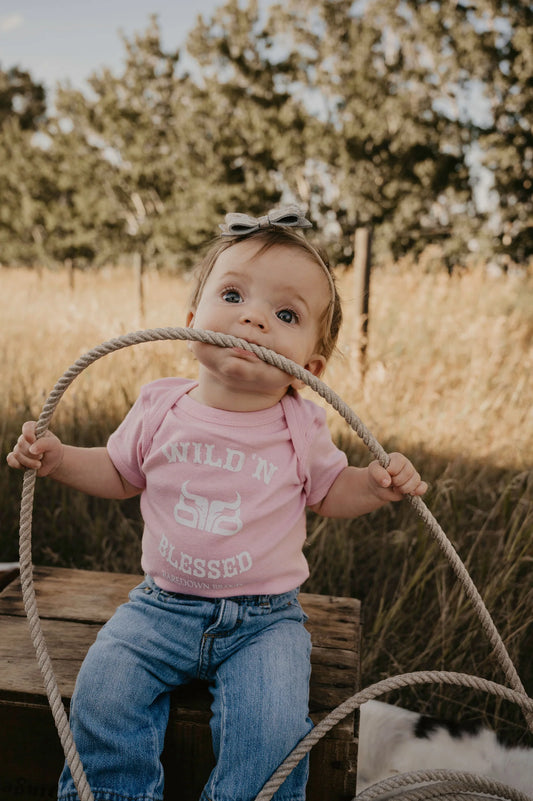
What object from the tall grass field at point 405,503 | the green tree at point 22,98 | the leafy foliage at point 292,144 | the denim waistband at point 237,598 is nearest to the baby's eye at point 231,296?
the denim waistband at point 237,598

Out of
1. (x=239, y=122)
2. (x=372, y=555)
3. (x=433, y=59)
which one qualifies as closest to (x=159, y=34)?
Answer: (x=239, y=122)

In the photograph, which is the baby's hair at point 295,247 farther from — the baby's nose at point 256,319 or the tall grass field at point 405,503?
the tall grass field at point 405,503

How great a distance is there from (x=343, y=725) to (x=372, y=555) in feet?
3.32

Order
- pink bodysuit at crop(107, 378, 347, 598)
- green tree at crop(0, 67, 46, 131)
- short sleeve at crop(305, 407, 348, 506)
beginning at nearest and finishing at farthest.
Result: pink bodysuit at crop(107, 378, 347, 598) → short sleeve at crop(305, 407, 348, 506) → green tree at crop(0, 67, 46, 131)

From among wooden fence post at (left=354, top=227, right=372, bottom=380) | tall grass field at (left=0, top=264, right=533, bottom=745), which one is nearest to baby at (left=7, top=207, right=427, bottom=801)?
tall grass field at (left=0, top=264, right=533, bottom=745)

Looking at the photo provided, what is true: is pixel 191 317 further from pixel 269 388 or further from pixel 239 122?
pixel 239 122

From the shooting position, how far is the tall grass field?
1.86m

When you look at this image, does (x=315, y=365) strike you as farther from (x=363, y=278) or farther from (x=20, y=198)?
(x=20, y=198)

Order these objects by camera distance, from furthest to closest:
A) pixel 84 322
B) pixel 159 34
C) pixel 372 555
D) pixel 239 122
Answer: pixel 159 34, pixel 239 122, pixel 84 322, pixel 372 555

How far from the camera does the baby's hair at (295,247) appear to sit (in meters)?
1.29

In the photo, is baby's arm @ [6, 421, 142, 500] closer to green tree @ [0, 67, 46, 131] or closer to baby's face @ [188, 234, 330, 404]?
baby's face @ [188, 234, 330, 404]

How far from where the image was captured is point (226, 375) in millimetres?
1224

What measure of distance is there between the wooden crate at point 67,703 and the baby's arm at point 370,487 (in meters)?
0.33

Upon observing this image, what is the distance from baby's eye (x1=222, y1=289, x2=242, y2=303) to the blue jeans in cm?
57
